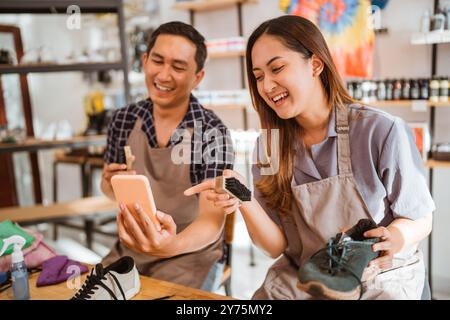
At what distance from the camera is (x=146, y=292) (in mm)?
1005

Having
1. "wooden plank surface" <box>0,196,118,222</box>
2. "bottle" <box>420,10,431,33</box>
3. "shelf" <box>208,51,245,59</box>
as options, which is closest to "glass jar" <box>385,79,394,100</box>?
"bottle" <box>420,10,431,33</box>

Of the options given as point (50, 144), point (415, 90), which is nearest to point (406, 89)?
point (415, 90)

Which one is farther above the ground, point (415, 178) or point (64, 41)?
point (64, 41)

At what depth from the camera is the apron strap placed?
1018 millimetres

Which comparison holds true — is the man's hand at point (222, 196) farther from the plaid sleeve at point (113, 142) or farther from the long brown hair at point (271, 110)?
the plaid sleeve at point (113, 142)

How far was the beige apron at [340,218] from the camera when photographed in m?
0.98

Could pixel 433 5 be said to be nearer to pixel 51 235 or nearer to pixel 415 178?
pixel 415 178

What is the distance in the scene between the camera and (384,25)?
2.08 metres

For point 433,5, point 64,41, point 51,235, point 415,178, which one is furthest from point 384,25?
point 51,235

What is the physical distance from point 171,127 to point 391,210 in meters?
0.69

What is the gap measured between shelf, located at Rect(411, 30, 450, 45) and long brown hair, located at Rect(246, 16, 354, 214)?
62 cm

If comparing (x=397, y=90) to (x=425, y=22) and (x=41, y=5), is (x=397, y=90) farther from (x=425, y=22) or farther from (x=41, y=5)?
(x=41, y=5)
